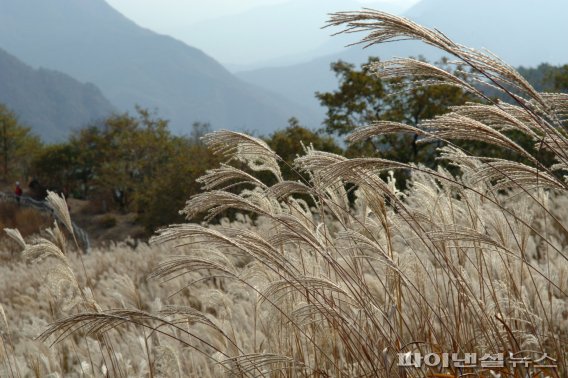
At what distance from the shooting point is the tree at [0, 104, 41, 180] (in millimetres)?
49603

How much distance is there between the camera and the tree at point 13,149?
49603 mm

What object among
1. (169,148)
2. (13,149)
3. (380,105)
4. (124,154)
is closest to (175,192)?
(380,105)

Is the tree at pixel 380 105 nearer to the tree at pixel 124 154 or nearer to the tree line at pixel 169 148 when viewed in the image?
the tree line at pixel 169 148

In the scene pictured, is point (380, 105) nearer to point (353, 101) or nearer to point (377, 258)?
point (353, 101)

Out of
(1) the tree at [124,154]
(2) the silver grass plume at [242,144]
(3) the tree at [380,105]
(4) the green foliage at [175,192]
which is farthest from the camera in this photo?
(1) the tree at [124,154]

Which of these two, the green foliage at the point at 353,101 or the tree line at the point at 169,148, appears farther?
the green foliage at the point at 353,101

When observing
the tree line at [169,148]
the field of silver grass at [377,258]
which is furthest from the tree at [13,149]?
the field of silver grass at [377,258]

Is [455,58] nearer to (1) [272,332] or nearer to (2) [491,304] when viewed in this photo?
(2) [491,304]

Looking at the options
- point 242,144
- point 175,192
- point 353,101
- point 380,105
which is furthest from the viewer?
point 175,192

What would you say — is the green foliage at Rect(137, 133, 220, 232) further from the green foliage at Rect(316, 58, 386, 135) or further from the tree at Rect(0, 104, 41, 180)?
the tree at Rect(0, 104, 41, 180)

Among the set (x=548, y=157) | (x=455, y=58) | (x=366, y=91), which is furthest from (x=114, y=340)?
(x=366, y=91)

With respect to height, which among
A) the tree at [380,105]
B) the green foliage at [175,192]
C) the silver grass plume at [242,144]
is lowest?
the green foliage at [175,192]

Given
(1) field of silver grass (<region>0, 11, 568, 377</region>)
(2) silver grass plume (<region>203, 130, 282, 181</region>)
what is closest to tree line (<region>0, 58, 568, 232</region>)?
(2) silver grass plume (<region>203, 130, 282, 181</region>)

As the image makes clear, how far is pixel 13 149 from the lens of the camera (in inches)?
2056
